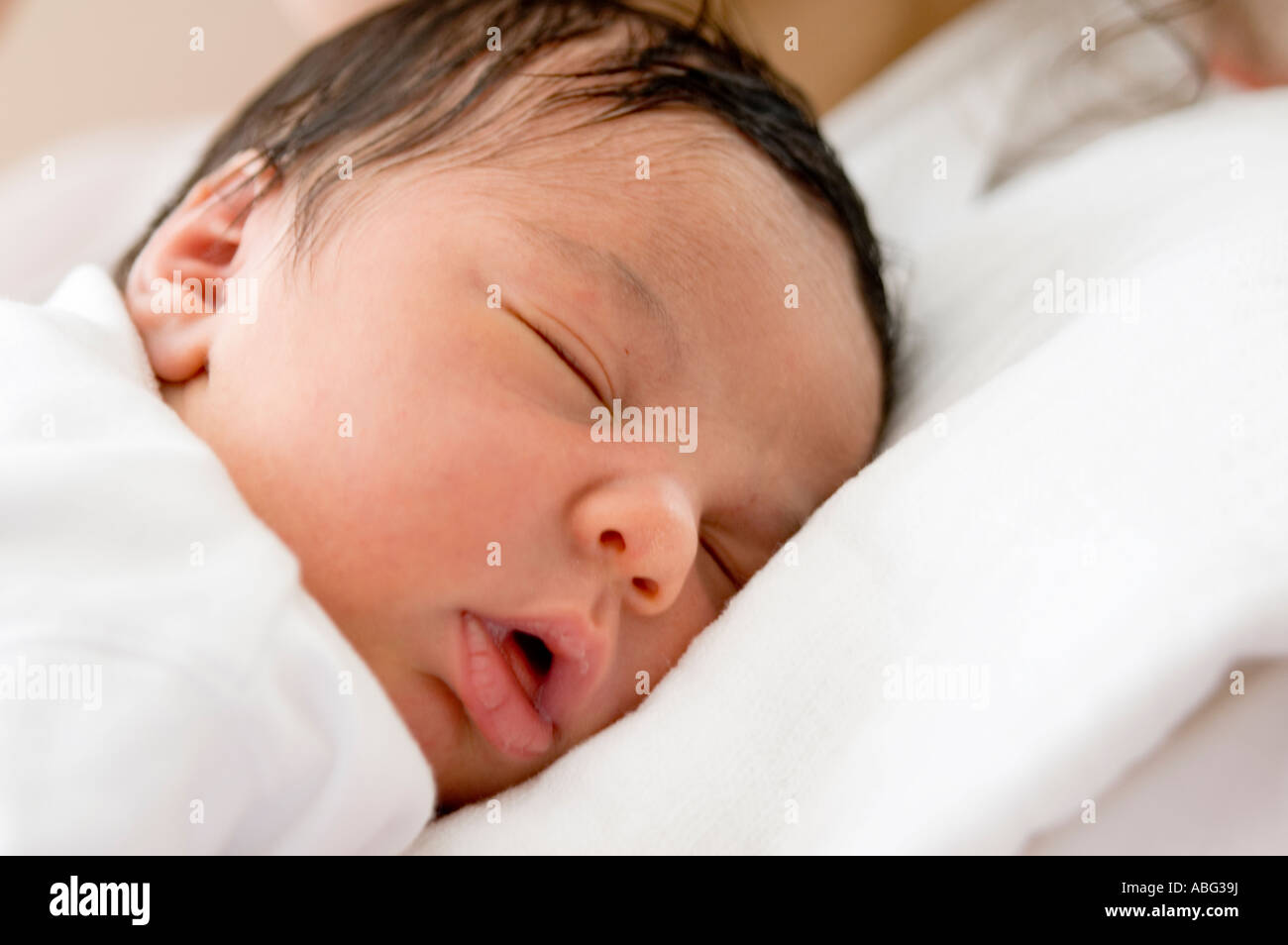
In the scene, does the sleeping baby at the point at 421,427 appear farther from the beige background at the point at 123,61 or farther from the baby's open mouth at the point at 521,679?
the beige background at the point at 123,61

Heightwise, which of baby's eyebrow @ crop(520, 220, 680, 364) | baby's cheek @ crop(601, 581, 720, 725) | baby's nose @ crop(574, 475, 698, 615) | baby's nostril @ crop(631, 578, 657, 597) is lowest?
baby's cheek @ crop(601, 581, 720, 725)

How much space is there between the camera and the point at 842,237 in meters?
1.07

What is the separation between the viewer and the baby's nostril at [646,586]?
811mm

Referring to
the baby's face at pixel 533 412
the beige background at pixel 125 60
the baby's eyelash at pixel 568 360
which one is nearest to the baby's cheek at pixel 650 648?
the baby's face at pixel 533 412

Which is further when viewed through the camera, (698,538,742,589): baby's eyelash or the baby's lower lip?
(698,538,742,589): baby's eyelash

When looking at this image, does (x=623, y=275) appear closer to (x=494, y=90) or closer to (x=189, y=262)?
(x=494, y=90)

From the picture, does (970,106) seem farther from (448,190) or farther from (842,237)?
(448,190)

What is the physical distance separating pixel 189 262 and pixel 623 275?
0.42 metres

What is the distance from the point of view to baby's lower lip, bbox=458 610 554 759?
2.55ft

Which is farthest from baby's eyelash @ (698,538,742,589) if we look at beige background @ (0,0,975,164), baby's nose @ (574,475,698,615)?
beige background @ (0,0,975,164)

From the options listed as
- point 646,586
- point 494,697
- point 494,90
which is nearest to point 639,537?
point 646,586

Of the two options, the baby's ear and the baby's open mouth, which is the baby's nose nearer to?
the baby's open mouth

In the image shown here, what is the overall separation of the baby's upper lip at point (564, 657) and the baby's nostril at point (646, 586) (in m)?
0.05

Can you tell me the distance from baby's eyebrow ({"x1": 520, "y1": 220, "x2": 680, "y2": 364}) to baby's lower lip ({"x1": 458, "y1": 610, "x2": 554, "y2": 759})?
0.27 metres
